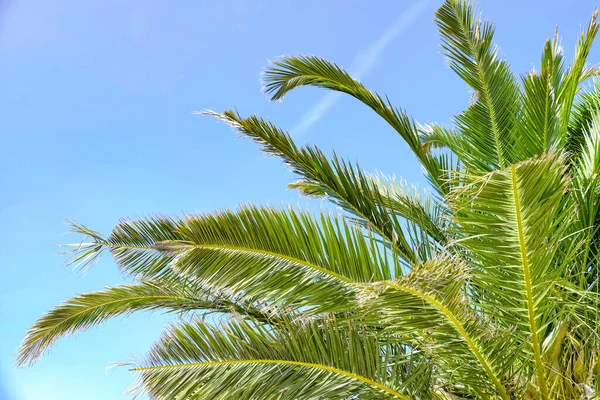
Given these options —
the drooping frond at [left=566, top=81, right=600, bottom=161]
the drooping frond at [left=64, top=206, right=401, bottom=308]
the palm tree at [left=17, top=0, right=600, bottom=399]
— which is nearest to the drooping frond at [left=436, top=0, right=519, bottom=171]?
the palm tree at [left=17, top=0, right=600, bottom=399]

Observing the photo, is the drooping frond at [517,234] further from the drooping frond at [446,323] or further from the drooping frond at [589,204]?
the drooping frond at [589,204]

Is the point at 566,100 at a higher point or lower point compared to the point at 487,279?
higher

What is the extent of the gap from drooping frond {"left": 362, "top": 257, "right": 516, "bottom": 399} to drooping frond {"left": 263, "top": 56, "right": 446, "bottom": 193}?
7.15 ft

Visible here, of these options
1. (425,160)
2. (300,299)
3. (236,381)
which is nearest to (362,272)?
A: (300,299)

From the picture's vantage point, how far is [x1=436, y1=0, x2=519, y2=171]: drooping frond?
4984 millimetres

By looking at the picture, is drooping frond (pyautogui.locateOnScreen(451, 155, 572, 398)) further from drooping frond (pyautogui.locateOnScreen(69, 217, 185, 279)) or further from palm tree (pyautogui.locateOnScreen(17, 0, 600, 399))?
drooping frond (pyautogui.locateOnScreen(69, 217, 185, 279))

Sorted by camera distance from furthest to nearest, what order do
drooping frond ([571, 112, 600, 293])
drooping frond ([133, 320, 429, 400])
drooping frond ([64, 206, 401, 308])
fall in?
1. drooping frond ([571, 112, 600, 293])
2. drooping frond ([64, 206, 401, 308])
3. drooping frond ([133, 320, 429, 400])

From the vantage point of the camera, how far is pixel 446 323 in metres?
2.85

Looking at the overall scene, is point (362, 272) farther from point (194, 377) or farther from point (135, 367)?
point (135, 367)

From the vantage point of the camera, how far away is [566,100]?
477 centimetres

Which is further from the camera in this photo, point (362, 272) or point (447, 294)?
point (362, 272)

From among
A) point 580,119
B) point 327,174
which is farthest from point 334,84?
point 580,119

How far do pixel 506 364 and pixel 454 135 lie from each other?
3365 mm

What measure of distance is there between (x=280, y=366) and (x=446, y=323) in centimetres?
92
